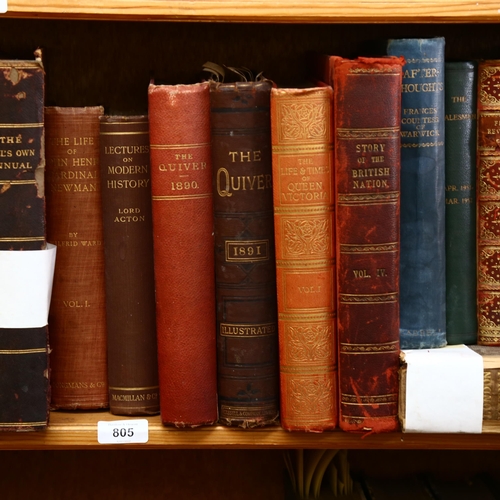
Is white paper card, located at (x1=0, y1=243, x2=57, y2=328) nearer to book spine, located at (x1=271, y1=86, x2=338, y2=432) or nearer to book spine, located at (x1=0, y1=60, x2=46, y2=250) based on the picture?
book spine, located at (x1=0, y1=60, x2=46, y2=250)

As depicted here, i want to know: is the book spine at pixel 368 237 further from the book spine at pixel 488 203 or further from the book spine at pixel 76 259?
the book spine at pixel 76 259

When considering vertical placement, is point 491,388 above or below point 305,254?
below

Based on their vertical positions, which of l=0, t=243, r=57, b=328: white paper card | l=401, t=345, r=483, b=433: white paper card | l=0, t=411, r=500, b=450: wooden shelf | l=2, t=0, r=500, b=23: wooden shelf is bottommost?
l=0, t=411, r=500, b=450: wooden shelf

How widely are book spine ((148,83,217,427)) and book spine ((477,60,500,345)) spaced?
263mm

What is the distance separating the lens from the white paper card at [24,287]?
0.67 m

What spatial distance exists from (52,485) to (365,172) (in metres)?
0.63

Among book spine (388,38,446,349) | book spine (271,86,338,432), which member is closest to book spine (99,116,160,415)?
book spine (271,86,338,432)

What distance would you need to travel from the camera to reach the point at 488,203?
719 mm

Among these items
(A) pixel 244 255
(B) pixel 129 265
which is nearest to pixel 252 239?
(A) pixel 244 255

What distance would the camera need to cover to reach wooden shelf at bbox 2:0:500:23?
64 centimetres

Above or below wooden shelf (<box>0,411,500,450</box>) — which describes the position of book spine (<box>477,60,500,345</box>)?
above

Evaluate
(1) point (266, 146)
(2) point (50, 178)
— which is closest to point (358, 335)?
(1) point (266, 146)

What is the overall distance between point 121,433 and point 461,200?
40 cm

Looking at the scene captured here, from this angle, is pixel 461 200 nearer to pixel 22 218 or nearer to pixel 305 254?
pixel 305 254
